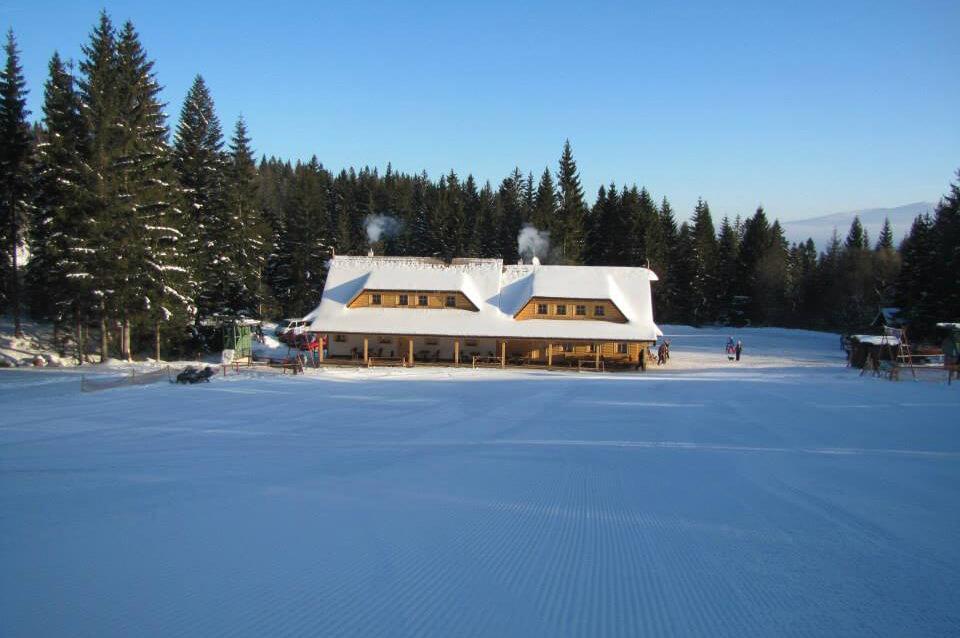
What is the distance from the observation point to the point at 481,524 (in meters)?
7.30

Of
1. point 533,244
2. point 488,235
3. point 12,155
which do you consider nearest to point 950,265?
point 533,244

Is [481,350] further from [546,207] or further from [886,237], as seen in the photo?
[886,237]

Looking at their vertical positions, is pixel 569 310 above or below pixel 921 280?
below

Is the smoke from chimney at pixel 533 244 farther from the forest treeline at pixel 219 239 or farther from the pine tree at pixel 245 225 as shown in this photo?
the pine tree at pixel 245 225

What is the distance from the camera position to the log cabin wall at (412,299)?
34.1 m

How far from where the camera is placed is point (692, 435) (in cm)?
1377

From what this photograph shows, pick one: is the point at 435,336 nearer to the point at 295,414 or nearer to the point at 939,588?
the point at 295,414

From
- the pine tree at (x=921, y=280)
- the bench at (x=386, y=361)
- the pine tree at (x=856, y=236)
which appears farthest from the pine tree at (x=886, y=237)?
the bench at (x=386, y=361)

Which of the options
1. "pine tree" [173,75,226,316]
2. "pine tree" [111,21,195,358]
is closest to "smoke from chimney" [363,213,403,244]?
"pine tree" [173,75,226,316]

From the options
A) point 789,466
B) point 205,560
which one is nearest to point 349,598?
point 205,560

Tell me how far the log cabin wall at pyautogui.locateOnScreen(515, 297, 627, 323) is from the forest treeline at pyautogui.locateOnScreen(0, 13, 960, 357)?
1811 cm

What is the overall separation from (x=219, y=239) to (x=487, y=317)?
59.8 feet

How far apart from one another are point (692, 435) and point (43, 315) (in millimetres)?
36927

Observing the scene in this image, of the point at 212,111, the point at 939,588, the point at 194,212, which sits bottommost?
the point at 939,588
